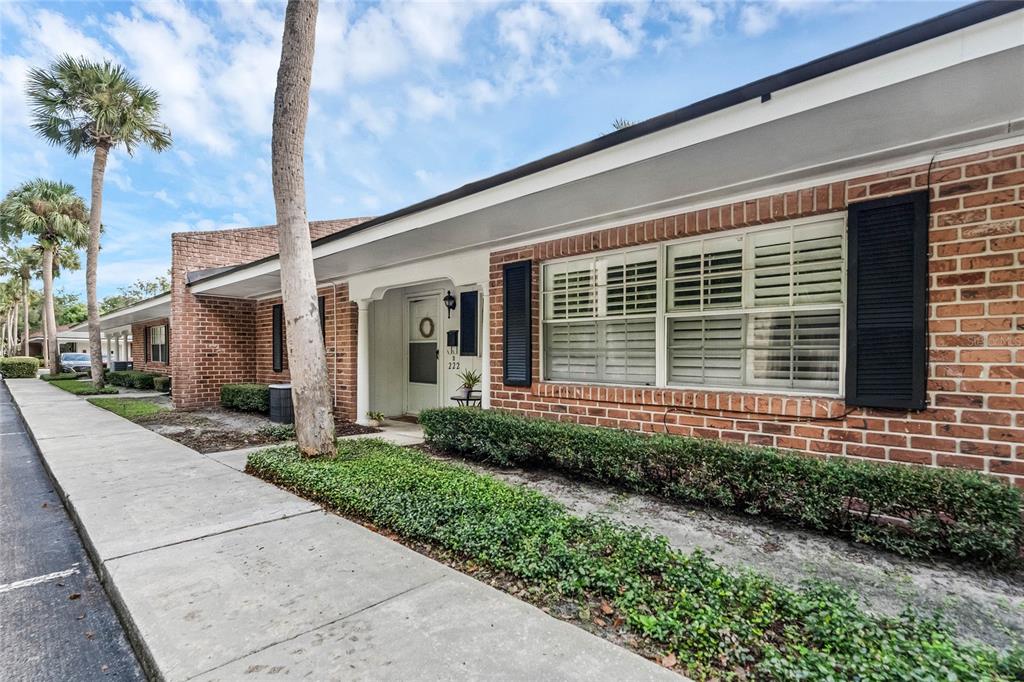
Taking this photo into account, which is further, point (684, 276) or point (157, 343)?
point (157, 343)

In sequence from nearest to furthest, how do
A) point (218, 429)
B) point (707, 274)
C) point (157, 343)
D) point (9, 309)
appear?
point (707, 274)
point (218, 429)
point (157, 343)
point (9, 309)

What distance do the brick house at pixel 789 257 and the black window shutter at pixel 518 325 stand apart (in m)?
0.03

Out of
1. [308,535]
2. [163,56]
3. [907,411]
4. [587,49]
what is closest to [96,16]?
[163,56]

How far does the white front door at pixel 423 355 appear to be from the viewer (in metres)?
8.85

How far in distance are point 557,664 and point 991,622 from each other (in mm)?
2115

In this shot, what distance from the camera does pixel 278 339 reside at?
10.9 m

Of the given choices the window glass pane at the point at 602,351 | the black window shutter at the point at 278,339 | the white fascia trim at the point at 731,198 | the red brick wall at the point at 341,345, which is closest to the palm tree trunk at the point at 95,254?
the black window shutter at the point at 278,339

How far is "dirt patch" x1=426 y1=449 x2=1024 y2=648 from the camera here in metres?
2.34

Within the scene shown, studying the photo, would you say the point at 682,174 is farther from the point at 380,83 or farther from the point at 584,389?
the point at 380,83

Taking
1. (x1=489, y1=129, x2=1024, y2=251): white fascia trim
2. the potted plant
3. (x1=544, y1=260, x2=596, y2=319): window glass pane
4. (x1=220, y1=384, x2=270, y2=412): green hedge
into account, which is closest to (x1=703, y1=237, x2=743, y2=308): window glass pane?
(x1=489, y1=129, x2=1024, y2=251): white fascia trim

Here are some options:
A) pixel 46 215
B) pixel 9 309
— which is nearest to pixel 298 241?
pixel 46 215

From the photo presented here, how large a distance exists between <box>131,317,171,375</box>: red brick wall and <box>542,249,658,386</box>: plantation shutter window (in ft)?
56.6

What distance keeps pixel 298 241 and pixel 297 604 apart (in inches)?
142

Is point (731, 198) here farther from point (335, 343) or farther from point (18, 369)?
point (18, 369)
